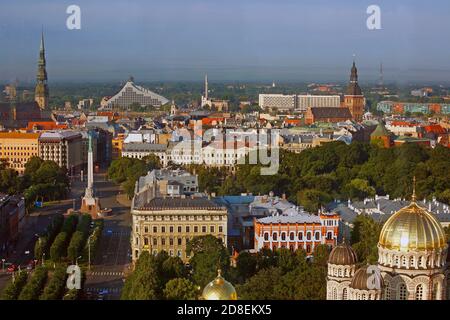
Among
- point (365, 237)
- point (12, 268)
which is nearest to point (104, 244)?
point (12, 268)

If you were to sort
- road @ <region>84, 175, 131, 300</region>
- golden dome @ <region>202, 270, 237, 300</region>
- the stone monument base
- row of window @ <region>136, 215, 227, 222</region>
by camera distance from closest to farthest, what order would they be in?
golden dome @ <region>202, 270, 237, 300</region>
road @ <region>84, 175, 131, 300</region>
row of window @ <region>136, 215, 227, 222</region>
the stone monument base

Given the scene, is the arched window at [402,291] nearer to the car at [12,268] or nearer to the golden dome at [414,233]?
the golden dome at [414,233]

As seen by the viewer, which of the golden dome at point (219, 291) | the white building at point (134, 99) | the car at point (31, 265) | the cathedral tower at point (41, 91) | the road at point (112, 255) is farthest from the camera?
the white building at point (134, 99)

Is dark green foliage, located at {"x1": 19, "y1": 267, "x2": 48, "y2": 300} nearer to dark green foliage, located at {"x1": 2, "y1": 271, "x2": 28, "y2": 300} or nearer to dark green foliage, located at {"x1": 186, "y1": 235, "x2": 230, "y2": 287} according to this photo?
dark green foliage, located at {"x1": 2, "y1": 271, "x2": 28, "y2": 300}

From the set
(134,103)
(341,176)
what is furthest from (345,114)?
(341,176)

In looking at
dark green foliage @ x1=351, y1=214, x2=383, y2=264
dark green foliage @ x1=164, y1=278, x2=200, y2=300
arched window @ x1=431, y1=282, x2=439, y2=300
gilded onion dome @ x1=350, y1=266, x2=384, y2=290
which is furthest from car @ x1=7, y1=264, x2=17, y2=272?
arched window @ x1=431, y1=282, x2=439, y2=300

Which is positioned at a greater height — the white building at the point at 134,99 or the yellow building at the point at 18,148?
the white building at the point at 134,99

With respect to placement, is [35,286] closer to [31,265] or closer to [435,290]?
[31,265]

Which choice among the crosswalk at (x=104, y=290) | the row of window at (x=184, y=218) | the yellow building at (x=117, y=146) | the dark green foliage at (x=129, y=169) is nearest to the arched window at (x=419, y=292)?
the crosswalk at (x=104, y=290)
